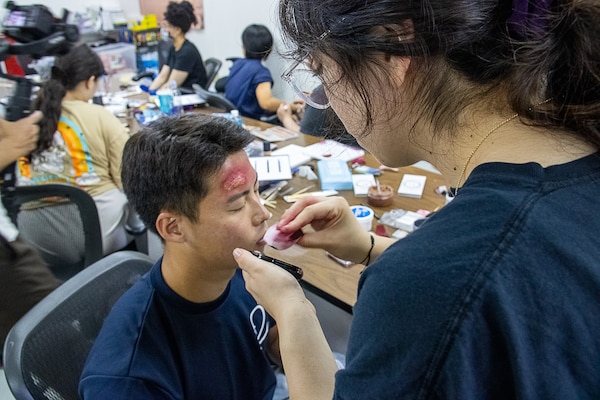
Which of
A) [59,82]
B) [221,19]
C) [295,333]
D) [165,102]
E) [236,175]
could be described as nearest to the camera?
[295,333]

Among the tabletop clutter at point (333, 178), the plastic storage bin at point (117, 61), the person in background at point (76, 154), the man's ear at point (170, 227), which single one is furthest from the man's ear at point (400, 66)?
the plastic storage bin at point (117, 61)

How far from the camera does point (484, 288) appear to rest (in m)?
0.47

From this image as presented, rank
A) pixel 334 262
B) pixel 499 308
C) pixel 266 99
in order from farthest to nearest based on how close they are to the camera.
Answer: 1. pixel 266 99
2. pixel 334 262
3. pixel 499 308

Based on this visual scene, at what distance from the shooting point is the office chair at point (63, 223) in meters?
1.86

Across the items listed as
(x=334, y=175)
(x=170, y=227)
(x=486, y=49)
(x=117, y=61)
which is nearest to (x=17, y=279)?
(x=170, y=227)

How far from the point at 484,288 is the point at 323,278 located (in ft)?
3.47

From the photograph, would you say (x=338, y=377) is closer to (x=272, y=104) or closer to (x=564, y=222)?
(x=564, y=222)

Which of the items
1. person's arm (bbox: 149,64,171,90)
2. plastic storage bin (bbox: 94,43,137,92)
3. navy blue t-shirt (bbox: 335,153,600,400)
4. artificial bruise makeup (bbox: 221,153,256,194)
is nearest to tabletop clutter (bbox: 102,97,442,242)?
artificial bruise makeup (bbox: 221,153,256,194)

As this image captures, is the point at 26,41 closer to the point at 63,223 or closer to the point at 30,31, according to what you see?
the point at 30,31

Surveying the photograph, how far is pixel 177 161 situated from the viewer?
3.83 ft

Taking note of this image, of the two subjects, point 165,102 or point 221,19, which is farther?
point 221,19

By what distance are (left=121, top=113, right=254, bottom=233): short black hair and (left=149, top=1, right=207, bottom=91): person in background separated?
3310mm

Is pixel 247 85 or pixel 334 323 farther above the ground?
pixel 247 85

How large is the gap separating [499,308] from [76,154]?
2276mm
